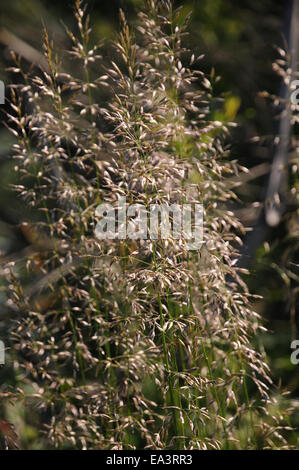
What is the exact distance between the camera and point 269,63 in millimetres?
2455

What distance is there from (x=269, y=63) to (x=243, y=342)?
1.59 meters

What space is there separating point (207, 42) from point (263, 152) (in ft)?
1.97

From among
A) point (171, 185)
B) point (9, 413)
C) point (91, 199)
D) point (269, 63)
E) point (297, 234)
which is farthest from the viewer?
point (269, 63)

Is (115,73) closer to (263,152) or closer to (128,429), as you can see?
(128,429)

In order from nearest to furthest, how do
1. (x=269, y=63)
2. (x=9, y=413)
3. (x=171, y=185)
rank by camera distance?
(x=171, y=185) < (x=9, y=413) < (x=269, y=63)

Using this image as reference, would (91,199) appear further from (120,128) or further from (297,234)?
(297,234)

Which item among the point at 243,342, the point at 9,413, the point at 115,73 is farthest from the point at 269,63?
the point at 9,413

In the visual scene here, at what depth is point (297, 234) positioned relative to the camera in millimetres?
1968
